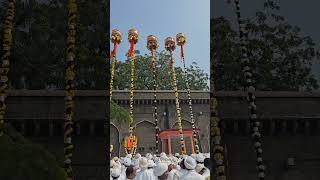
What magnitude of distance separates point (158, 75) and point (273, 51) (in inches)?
970

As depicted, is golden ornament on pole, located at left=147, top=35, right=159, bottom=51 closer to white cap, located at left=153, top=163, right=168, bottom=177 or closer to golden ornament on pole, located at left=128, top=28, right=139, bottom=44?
golden ornament on pole, located at left=128, top=28, right=139, bottom=44

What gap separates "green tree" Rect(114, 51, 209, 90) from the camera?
3794 centimetres

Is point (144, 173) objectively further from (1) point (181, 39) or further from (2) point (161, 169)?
(1) point (181, 39)

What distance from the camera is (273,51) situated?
56.6ft

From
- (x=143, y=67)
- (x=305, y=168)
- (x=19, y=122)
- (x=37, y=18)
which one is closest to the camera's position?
(x=19, y=122)

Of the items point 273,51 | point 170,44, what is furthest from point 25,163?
point 170,44

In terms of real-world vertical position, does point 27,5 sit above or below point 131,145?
above

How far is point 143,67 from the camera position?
4075 cm

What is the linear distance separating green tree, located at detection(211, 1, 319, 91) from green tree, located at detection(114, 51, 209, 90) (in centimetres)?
2070

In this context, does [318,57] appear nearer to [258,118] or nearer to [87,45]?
[258,118]

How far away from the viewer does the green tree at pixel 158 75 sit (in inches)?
1494

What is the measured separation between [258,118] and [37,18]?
7675 mm

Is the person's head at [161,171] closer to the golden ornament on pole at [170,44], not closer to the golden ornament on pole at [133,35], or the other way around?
the golden ornament on pole at [133,35]

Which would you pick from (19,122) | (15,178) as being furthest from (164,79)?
(15,178)
